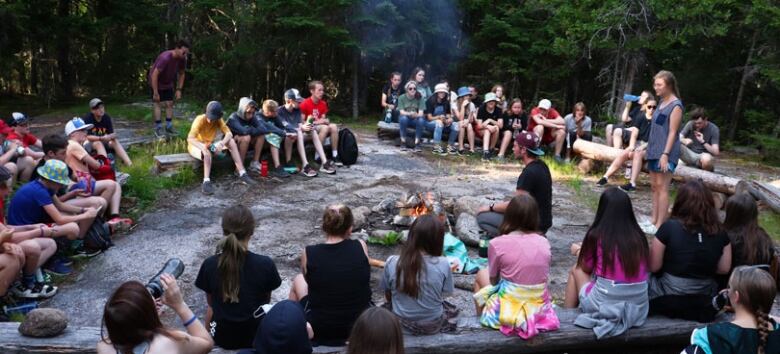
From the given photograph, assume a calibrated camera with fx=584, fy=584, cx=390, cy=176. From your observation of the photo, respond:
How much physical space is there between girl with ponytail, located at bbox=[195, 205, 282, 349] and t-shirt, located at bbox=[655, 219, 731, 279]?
97.4 inches

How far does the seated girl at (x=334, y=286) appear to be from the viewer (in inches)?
133

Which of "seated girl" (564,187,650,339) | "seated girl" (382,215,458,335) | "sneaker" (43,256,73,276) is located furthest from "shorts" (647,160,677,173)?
"sneaker" (43,256,73,276)

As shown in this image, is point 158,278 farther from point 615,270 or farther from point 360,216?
point 360,216

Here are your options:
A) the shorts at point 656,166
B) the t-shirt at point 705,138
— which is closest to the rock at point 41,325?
the shorts at point 656,166

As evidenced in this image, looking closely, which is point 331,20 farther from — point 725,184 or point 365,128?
point 725,184

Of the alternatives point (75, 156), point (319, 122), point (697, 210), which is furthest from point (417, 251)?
point (319, 122)

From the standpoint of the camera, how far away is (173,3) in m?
16.2

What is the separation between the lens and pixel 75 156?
5848 mm

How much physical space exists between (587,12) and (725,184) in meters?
6.19

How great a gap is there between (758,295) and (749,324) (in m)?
0.16

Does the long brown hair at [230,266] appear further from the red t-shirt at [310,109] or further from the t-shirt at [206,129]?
the red t-shirt at [310,109]

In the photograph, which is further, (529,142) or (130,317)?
(529,142)

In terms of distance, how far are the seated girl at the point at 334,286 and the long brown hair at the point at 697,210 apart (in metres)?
2.07

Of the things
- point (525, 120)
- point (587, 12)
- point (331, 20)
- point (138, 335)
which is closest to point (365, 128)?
point (331, 20)
